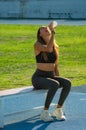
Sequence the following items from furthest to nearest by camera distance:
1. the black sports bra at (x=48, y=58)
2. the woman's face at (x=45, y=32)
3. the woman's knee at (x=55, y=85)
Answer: the black sports bra at (x=48, y=58), the woman's face at (x=45, y=32), the woman's knee at (x=55, y=85)

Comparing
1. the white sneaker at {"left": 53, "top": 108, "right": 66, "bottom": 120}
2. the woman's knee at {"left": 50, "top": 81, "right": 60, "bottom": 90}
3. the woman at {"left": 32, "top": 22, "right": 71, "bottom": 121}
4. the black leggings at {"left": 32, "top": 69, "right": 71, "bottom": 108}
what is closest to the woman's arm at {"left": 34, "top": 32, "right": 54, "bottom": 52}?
the woman at {"left": 32, "top": 22, "right": 71, "bottom": 121}

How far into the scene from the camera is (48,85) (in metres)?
7.33

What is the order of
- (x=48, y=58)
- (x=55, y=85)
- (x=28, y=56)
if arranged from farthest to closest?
(x=28, y=56) < (x=48, y=58) < (x=55, y=85)

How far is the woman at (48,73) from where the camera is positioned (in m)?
7.35

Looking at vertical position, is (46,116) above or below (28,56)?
above

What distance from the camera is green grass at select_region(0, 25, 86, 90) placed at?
11055mm

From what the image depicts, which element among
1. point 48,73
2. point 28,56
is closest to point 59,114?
point 48,73

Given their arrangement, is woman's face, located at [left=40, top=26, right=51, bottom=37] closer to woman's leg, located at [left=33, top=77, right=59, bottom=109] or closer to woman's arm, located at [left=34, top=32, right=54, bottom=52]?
woman's arm, located at [left=34, top=32, right=54, bottom=52]

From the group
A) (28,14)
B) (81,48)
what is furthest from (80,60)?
(28,14)

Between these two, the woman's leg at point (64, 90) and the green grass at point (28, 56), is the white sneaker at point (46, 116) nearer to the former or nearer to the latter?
the woman's leg at point (64, 90)

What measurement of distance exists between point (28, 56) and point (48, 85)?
7409 millimetres

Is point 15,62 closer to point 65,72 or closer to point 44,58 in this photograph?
point 65,72

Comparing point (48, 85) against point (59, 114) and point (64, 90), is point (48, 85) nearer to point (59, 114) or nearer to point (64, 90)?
point (64, 90)

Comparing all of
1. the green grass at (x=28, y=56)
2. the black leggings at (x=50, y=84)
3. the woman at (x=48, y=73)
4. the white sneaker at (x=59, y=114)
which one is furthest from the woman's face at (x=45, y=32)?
the green grass at (x=28, y=56)
